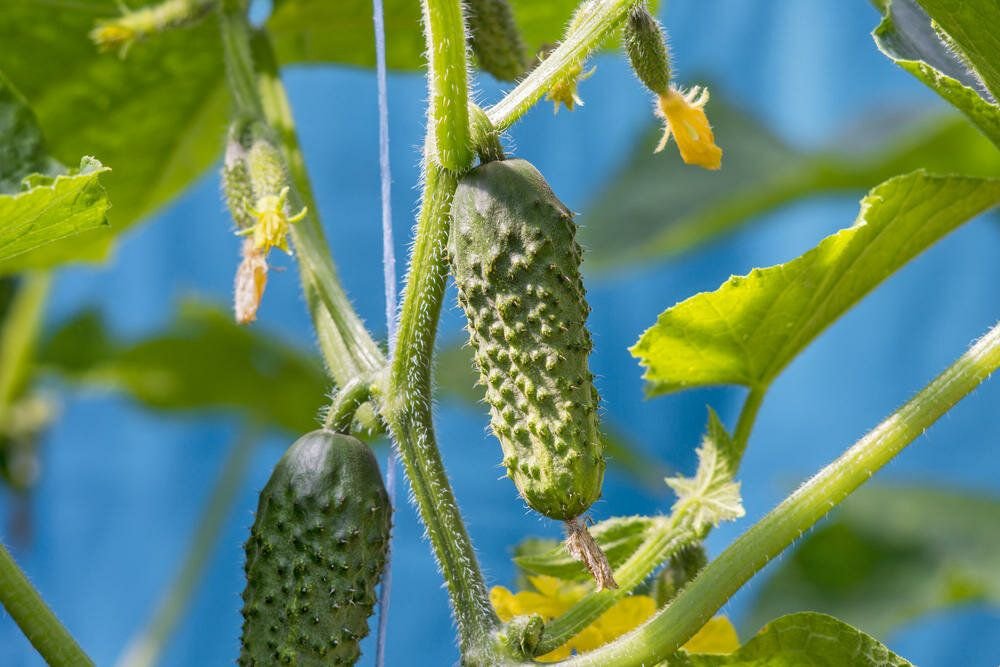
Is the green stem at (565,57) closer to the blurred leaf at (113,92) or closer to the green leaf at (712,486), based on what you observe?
the green leaf at (712,486)

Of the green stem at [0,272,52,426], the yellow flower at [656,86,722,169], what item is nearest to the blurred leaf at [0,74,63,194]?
the yellow flower at [656,86,722,169]

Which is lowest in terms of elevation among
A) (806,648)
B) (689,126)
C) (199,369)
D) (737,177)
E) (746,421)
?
(737,177)

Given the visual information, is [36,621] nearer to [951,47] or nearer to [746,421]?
[746,421]

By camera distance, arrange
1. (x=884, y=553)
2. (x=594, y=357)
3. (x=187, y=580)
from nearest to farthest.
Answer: (x=187, y=580)
(x=884, y=553)
(x=594, y=357)

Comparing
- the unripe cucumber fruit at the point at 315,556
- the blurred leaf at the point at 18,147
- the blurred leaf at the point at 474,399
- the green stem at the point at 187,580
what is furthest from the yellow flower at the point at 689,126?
the blurred leaf at the point at 474,399

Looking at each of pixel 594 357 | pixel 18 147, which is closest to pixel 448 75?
pixel 18 147

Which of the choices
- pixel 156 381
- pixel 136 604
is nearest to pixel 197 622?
pixel 136 604

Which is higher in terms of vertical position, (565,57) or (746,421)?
(565,57)
